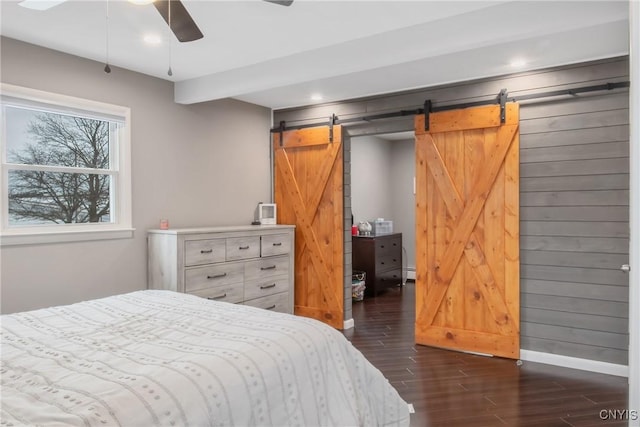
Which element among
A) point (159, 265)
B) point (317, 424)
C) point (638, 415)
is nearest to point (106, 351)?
point (317, 424)

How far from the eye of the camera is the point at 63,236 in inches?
129

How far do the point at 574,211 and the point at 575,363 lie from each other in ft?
4.02

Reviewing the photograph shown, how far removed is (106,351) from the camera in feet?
5.22

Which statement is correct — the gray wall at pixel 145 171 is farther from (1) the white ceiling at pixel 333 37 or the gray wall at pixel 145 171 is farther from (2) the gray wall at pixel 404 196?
(2) the gray wall at pixel 404 196

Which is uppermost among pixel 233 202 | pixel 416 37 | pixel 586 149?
pixel 416 37

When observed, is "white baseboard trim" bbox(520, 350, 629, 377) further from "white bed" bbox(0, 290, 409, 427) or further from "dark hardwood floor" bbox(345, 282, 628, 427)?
"white bed" bbox(0, 290, 409, 427)

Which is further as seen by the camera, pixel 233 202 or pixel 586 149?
pixel 233 202

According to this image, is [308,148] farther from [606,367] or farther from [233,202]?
[606,367]

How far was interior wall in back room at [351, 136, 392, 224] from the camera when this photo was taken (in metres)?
7.04

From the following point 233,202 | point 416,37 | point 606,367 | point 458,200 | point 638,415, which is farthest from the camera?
point 233,202

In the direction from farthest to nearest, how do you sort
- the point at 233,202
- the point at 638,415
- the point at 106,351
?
the point at 233,202
the point at 106,351
the point at 638,415

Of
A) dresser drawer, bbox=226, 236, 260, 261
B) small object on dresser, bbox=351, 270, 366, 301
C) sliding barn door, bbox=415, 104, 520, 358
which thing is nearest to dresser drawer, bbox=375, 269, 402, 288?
small object on dresser, bbox=351, 270, 366, 301

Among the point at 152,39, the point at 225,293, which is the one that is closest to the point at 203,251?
the point at 225,293

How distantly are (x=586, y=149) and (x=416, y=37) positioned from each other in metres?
1.69
